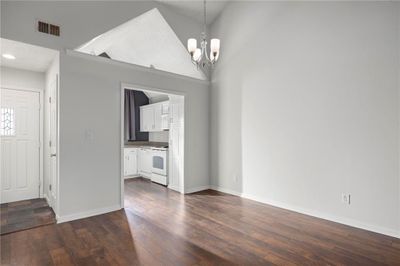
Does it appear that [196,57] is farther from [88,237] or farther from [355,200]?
[355,200]

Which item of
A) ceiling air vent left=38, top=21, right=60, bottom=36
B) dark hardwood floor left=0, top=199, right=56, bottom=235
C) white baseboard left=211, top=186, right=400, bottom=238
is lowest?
dark hardwood floor left=0, top=199, right=56, bottom=235

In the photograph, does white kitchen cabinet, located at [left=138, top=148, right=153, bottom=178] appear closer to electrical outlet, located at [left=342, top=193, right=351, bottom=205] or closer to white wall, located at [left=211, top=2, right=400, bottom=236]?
white wall, located at [left=211, top=2, right=400, bottom=236]

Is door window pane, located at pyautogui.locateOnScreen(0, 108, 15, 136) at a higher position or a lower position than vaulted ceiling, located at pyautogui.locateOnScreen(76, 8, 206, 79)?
lower

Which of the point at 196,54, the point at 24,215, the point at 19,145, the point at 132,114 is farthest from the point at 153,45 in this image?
the point at 24,215

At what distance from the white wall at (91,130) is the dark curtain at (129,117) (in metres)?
3.14

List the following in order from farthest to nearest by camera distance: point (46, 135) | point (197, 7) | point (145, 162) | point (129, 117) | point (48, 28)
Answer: point (129, 117), point (145, 162), point (197, 7), point (46, 135), point (48, 28)

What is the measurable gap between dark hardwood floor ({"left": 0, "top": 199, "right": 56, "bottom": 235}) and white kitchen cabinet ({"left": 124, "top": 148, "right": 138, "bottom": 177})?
236 centimetres

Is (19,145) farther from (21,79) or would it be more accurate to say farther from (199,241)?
(199,241)

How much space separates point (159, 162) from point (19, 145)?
284 centimetres

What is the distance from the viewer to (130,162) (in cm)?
646

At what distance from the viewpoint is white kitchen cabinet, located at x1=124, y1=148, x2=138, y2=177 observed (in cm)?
638

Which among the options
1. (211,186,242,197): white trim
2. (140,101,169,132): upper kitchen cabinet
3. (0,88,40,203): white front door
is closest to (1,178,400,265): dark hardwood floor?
(211,186,242,197): white trim

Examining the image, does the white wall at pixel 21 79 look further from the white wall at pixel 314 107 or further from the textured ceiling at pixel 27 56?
the white wall at pixel 314 107

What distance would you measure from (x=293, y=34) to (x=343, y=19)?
74 cm
